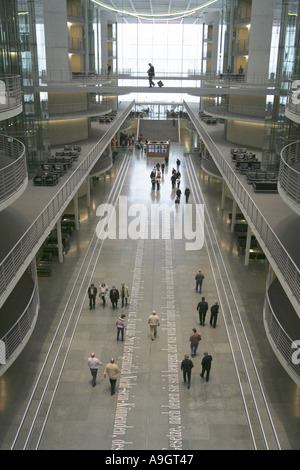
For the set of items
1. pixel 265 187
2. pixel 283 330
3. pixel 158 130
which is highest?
pixel 265 187

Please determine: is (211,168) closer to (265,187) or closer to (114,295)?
(265,187)

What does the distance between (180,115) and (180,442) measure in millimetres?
42996

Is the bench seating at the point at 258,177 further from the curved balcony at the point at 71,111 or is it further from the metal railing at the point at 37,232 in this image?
the curved balcony at the point at 71,111

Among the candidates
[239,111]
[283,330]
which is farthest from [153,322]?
[239,111]

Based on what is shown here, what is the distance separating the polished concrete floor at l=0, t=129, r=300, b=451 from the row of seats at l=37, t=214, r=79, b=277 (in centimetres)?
33

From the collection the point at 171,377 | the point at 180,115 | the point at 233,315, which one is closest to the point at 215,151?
the point at 233,315

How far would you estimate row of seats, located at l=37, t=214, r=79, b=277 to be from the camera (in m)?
15.3

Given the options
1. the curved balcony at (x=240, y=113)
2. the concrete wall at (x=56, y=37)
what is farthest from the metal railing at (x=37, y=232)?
the curved balcony at (x=240, y=113)

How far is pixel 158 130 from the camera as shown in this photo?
44844mm

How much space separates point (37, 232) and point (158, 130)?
34526 millimetres

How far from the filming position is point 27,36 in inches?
719

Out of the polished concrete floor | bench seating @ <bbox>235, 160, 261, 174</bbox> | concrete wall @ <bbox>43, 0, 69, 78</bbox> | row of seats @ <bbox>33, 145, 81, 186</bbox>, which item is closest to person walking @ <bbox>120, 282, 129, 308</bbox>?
the polished concrete floor

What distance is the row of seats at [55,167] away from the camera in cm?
1661

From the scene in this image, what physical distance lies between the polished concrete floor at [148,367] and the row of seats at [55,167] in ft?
8.63
